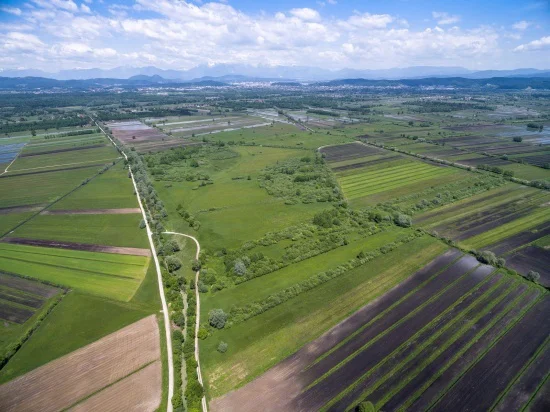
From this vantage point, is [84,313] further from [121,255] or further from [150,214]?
[150,214]

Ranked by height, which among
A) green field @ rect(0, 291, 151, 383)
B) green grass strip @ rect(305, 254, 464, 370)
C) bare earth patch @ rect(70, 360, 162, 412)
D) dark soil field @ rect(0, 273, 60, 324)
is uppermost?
dark soil field @ rect(0, 273, 60, 324)

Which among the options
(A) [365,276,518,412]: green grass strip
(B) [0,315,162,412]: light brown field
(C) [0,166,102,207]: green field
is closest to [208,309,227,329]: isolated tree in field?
(B) [0,315,162,412]: light brown field

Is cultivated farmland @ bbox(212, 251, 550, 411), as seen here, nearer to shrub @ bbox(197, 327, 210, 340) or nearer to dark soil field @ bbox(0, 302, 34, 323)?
shrub @ bbox(197, 327, 210, 340)

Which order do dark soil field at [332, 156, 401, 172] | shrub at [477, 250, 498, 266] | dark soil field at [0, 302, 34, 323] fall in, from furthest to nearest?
dark soil field at [332, 156, 401, 172], shrub at [477, 250, 498, 266], dark soil field at [0, 302, 34, 323]

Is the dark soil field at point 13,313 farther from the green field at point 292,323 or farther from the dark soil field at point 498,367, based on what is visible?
the dark soil field at point 498,367

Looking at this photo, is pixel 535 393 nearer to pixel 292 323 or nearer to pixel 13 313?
pixel 292 323

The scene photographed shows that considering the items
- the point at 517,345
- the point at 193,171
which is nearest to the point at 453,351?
the point at 517,345
